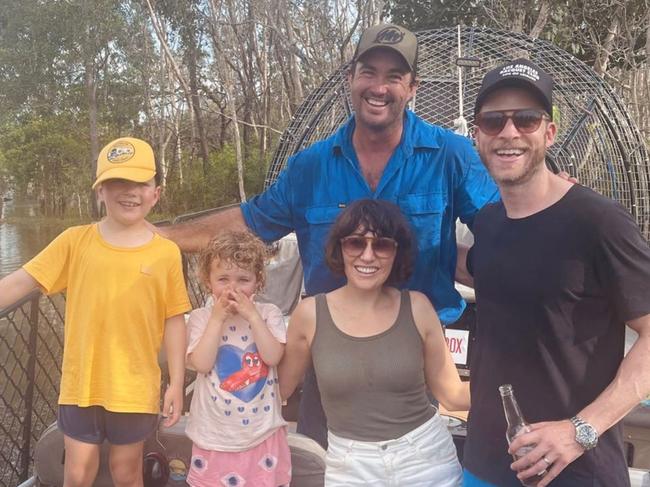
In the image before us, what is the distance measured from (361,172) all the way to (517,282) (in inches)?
35.6

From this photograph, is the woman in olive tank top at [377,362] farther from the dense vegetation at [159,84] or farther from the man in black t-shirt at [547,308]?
the dense vegetation at [159,84]

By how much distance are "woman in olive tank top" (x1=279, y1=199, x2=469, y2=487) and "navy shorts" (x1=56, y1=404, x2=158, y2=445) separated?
0.56 metres

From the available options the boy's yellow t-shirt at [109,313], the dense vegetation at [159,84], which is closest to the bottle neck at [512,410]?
the boy's yellow t-shirt at [109,313]

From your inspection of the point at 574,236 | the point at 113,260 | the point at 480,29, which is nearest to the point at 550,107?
the point at 574,236

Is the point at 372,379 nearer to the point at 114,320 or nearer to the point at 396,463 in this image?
the point at 396,463

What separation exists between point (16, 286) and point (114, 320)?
340 millimetres

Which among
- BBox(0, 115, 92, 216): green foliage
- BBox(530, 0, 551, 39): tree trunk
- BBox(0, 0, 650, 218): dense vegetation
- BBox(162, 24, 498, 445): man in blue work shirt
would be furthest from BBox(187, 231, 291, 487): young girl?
BBox(0, 115, 92, 216): green foliage

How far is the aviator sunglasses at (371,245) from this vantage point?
194cm

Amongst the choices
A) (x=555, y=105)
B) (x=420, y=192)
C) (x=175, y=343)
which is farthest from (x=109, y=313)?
(x=555, y=105)

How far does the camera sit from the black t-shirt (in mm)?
1507

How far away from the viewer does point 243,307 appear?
1.95m

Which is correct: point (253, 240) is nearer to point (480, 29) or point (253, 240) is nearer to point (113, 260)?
point (113, 260)

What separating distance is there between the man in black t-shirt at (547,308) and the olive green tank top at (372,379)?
187mm

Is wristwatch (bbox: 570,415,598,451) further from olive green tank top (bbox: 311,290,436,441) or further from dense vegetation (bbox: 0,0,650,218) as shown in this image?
dense vegetation (bbox: 0,0,650,218)
